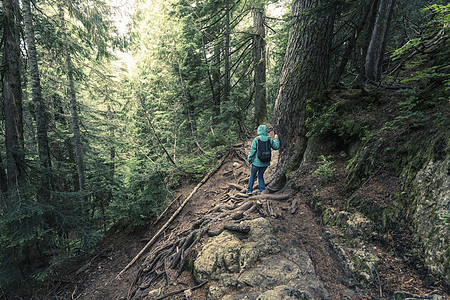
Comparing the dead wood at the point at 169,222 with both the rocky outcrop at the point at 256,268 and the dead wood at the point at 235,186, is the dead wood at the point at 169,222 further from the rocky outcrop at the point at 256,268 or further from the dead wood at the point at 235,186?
the rocky outcrop at the point at 256,268

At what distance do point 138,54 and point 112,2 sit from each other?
16.0ft

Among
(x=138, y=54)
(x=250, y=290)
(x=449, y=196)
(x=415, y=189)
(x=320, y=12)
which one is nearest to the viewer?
(x=449, y=196)

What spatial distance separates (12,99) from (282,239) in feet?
24.2

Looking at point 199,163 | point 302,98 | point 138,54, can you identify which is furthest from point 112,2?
point 302,98

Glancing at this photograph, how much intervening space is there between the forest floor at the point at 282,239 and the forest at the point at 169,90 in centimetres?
50

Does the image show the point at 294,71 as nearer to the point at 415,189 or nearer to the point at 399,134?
the point at 399,134

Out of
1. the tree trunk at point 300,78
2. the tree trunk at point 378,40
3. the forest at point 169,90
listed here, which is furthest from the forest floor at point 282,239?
the tree trunk at point 378,40

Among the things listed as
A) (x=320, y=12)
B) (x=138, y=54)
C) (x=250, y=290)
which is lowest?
(x=250, y=290)

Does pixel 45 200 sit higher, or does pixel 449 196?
pixel 449 196

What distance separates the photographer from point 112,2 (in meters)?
8.43

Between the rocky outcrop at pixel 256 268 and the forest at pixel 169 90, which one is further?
the forest at pixel 169 90

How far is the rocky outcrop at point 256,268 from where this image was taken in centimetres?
256

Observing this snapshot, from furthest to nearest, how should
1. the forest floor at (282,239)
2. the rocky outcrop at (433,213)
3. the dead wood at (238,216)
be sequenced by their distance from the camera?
1. the dead wood at (238,216)
2. the forest floor at (282,239)
3. the rocky outcrop at (433,213)

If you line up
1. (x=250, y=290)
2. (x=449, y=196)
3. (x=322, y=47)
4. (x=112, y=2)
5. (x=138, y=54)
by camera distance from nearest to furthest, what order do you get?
(x=449, y=196)
(x=250, y=290)
(x=322, y=47)
(x=112, y=2)
(x=138, y=54)
